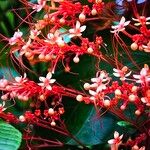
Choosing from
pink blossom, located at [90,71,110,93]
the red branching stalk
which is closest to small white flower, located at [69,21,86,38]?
the red branching stalk

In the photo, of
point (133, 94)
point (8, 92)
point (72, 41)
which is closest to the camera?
point (133, 94)

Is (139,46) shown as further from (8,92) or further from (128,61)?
(8,92)

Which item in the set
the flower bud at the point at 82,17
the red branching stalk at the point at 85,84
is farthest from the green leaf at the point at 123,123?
the flower bud at the point at 82,17

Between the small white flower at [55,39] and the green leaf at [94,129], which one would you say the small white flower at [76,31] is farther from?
the green leaf at [94,129]

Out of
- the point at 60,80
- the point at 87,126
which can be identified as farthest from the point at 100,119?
the point at 60,80

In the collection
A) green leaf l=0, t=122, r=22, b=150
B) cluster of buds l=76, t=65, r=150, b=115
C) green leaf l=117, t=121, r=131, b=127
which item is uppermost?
cluster of buds l=76, t=65, r=150, b=115

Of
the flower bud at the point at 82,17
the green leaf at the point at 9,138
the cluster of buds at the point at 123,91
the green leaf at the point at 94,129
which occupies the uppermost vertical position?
the flower bud at the point at 82,17

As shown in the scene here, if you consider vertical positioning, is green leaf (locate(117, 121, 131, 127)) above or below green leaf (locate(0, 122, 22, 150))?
below

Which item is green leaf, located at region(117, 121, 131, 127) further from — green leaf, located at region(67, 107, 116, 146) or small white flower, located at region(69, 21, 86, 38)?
small white flower, located at region(69, 21, 86, 38)

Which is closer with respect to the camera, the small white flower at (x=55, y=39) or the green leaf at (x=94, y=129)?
the small white flower at (x=55, y=39)
